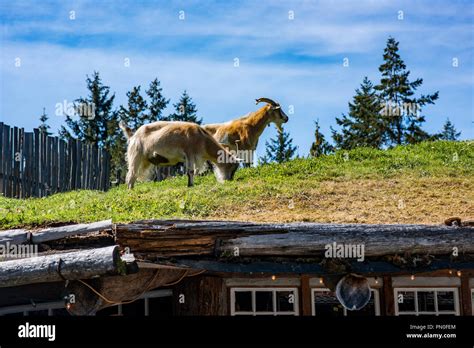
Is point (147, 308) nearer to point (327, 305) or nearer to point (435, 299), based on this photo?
point (327, 305)

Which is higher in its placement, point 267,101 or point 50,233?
point 267,101

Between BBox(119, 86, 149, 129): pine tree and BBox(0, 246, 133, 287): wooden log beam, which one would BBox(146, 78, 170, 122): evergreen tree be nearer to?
BBox(119, 86, 149, 129): pine tree

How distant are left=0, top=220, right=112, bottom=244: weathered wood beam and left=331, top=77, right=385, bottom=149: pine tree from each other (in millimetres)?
31625

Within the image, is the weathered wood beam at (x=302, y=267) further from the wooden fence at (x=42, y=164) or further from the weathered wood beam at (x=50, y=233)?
the wooden fence at (x=42, y=164)

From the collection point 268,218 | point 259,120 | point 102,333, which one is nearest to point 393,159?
point 259,120

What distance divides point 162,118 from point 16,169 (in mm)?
22683

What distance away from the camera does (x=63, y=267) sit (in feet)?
29.8

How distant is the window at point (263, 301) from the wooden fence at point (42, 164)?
1239 centimetres

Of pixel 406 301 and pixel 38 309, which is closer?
pixel 406 301

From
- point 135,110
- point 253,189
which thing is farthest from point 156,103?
point 253,189

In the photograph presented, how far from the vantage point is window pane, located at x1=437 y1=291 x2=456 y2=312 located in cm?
1115

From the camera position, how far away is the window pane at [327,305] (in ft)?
36.5

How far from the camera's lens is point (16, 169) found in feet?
72.6

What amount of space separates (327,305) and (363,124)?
33.3 meters
